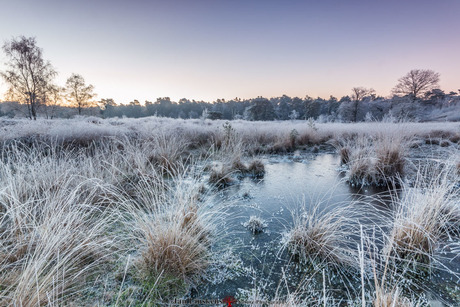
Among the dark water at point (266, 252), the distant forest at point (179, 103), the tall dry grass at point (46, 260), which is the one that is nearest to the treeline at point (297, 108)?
the distant forest at point (179, 103)

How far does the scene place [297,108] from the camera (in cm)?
A: 4544

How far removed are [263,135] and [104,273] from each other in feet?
29.9

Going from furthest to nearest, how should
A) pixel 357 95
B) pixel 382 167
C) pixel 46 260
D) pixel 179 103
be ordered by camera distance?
pixel 179 103 < pixel 357 95 < pixel 382 167 < pixel 46 260

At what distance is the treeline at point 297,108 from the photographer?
18609mm

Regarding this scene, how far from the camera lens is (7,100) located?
14.2 m

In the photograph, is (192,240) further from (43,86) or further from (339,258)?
(43,86)

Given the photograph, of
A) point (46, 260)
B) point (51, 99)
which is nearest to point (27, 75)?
point (51, 99)

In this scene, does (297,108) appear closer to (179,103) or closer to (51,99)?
(179,103)

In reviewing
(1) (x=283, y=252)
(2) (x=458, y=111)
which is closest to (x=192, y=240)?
(1) (x=283, y=252)

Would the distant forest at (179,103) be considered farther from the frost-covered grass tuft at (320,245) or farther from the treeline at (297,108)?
the frost-covered grass tuft at (320,245)

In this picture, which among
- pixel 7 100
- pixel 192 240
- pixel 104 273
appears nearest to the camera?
pixel 104 273

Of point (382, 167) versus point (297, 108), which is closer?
point (382, 167)

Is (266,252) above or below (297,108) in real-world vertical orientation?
below

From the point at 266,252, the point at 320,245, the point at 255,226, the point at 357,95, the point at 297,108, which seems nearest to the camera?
the point at 320,245
